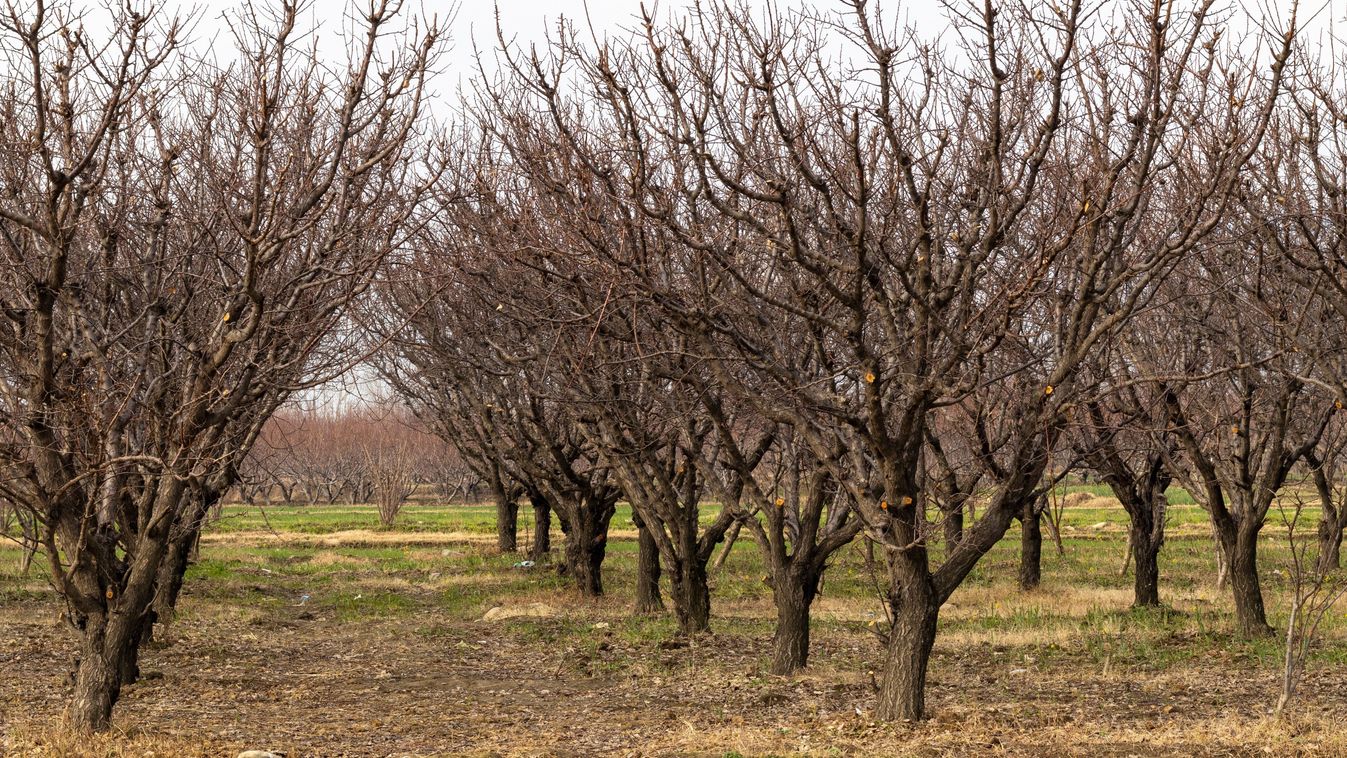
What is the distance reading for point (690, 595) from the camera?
13227 mm

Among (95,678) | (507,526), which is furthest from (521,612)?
(507,526)

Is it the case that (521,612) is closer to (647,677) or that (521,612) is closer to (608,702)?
(647,677)

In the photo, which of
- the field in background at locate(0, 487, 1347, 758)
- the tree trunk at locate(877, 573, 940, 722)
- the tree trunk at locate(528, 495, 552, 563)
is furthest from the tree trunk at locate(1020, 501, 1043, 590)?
the tree trunk at locate(877, 573, 940, 722)

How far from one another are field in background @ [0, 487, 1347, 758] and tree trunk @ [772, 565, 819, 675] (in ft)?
0.73

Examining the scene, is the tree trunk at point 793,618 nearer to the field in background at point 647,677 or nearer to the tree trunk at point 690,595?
the field in background at point 647,677

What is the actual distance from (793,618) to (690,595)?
2.71m

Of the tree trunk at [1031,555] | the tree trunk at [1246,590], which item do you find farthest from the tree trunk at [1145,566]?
the tree trunk at [1246,590]

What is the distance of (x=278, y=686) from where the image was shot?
1069 centimetres

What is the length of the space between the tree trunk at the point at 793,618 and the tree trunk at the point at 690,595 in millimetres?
2422

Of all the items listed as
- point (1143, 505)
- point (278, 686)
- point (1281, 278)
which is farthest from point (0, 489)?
point (1143, 505)

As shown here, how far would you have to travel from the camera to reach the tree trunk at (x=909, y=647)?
25.1 feet

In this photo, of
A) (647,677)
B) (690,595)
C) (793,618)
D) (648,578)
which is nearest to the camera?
(793,618)

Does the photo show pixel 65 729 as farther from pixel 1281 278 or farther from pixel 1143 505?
pixel 1143 505

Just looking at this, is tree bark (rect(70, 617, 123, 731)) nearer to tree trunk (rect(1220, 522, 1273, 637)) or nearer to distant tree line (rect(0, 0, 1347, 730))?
distant tree line (rect(0, 0, 1347, 730))
